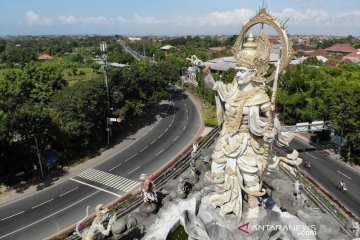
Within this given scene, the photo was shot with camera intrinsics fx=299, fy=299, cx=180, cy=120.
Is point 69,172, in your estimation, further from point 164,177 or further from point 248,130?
point 248,130

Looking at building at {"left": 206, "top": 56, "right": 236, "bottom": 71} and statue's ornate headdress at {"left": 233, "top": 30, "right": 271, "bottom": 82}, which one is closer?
statue's ornate headdress at {"left": 233, "top": 30, "right": 271, "bottom": 82}

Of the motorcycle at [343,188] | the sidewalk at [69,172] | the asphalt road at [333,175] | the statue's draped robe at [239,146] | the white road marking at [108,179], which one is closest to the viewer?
the statue's draped robe at [239,146]

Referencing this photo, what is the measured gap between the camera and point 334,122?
1021 inches

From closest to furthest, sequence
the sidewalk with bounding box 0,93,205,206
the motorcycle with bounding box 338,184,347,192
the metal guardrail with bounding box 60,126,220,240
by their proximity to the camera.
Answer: the metal guardrail with bounding box 60,126,220,240
the sidewalk with bounding box 0,93,205,206
the motorcycle with bounding box 338,184,347,192

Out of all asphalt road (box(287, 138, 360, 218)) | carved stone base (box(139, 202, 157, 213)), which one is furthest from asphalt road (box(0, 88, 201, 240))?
asphalt road (box(287, 138, 360, 218))

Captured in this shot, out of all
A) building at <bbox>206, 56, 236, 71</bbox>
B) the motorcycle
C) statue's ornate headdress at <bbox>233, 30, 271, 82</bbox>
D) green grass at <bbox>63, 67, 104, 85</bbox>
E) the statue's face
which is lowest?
the motorcycle

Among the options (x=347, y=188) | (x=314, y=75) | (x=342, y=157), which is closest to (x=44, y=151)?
(x=347, y=188)

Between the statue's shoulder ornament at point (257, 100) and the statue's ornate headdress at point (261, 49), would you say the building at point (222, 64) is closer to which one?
the statue's ornate headdress at point (261, 49)

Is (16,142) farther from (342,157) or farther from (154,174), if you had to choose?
(342,157)

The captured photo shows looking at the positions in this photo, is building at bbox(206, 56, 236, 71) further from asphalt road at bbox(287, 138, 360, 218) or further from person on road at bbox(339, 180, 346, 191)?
person on road at bbox(339, 180, 346, 191)

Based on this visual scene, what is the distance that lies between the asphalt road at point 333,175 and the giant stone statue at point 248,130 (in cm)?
1198

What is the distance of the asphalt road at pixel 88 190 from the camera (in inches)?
710

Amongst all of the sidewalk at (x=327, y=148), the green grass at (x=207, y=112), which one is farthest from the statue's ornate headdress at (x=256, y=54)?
the green grass at (x=207, y=112)

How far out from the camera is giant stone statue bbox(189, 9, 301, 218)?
11.1m
